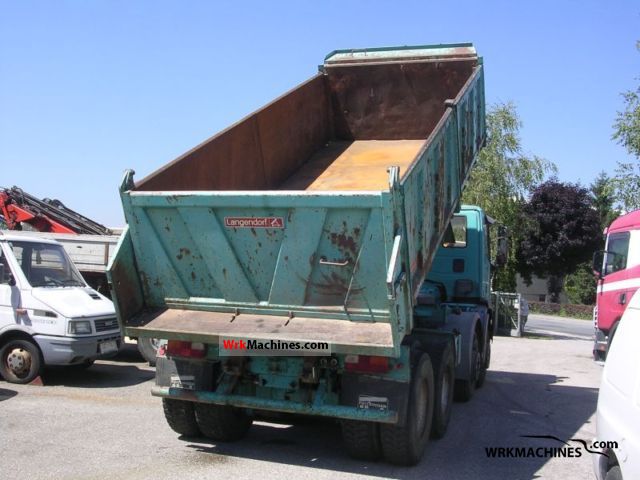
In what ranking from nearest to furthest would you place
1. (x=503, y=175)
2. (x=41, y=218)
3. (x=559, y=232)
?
(x=41, y=218), (x=503, y=175), (x=559, y=232)

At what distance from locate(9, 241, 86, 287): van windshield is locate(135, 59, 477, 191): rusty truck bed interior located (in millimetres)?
4033

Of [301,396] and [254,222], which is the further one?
[301,396]

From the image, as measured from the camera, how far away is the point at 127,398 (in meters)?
8.89

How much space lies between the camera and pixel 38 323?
957cm

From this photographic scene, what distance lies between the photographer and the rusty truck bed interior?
8.49 meters

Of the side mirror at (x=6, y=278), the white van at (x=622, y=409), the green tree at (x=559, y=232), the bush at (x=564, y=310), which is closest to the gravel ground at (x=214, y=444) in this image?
the side mirror at (x=6, y=278)

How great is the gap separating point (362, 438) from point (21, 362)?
582 cm

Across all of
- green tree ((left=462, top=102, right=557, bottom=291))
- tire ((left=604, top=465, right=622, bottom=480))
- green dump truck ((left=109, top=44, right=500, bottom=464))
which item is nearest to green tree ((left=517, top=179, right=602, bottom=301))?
green tree ((left=462, top=102, right=557, bottom=291))

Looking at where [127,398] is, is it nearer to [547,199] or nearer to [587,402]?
[587,402]

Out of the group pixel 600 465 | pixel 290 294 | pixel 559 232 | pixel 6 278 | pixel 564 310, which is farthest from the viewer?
pixel 559 232

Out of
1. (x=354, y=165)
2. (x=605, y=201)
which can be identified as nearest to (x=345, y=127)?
(x=354, y=165)

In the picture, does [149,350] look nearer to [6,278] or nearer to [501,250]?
[6,278]

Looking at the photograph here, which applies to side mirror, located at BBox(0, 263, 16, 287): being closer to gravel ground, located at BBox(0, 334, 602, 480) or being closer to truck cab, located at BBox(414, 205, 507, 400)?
gravel ground, located at BBox(0, 334, 602, 480)

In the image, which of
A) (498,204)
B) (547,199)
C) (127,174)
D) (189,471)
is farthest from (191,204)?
(547,199)
